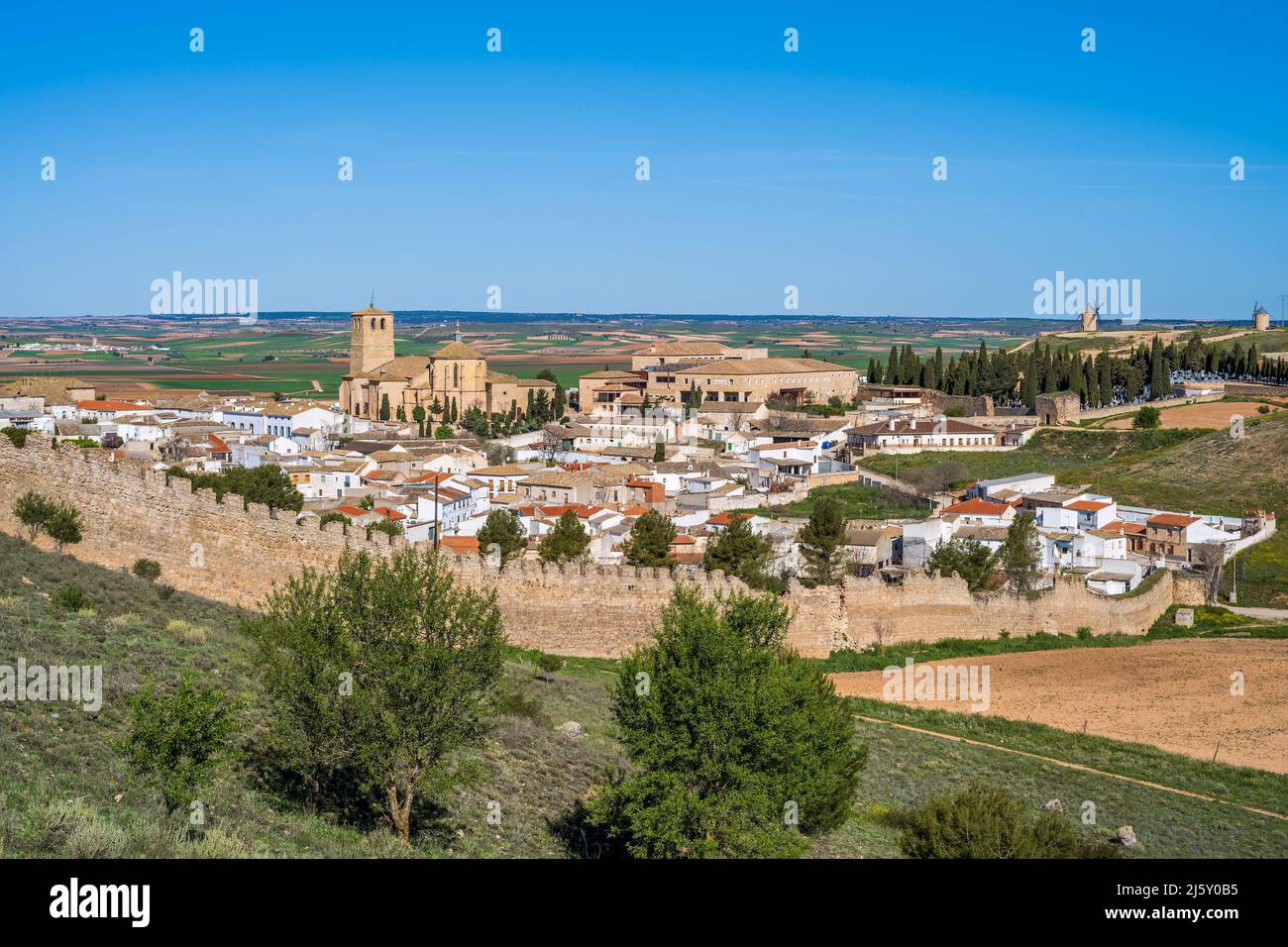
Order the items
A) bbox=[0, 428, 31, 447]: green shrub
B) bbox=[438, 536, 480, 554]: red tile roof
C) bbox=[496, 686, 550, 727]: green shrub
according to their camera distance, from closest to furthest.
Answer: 1. bbox=[496, 686, 550, 727]: green shrub
2. bbox=[0, 428, 31, 447]: green shrub
3. bbox=[438, 536, 480, 554]: red tile roof

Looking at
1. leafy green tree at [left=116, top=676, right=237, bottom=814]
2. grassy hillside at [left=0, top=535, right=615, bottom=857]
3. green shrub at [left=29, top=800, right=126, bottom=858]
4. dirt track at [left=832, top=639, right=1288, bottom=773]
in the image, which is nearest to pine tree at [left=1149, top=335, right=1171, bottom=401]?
dirt track at [left=832, top=639, right=1288, bottom=773]

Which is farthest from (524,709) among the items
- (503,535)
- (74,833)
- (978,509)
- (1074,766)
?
(978,509)

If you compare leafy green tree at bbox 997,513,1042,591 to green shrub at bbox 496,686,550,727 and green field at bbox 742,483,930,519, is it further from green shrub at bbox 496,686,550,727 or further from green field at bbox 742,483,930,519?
green shrub at bbox 496,686,550,727

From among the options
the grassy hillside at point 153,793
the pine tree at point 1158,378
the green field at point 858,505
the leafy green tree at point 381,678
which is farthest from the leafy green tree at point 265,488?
the pine tree at point 1158,378

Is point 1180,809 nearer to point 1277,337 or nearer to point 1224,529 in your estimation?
point 1224,529

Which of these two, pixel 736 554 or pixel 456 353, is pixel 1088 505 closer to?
pixel 736 554
